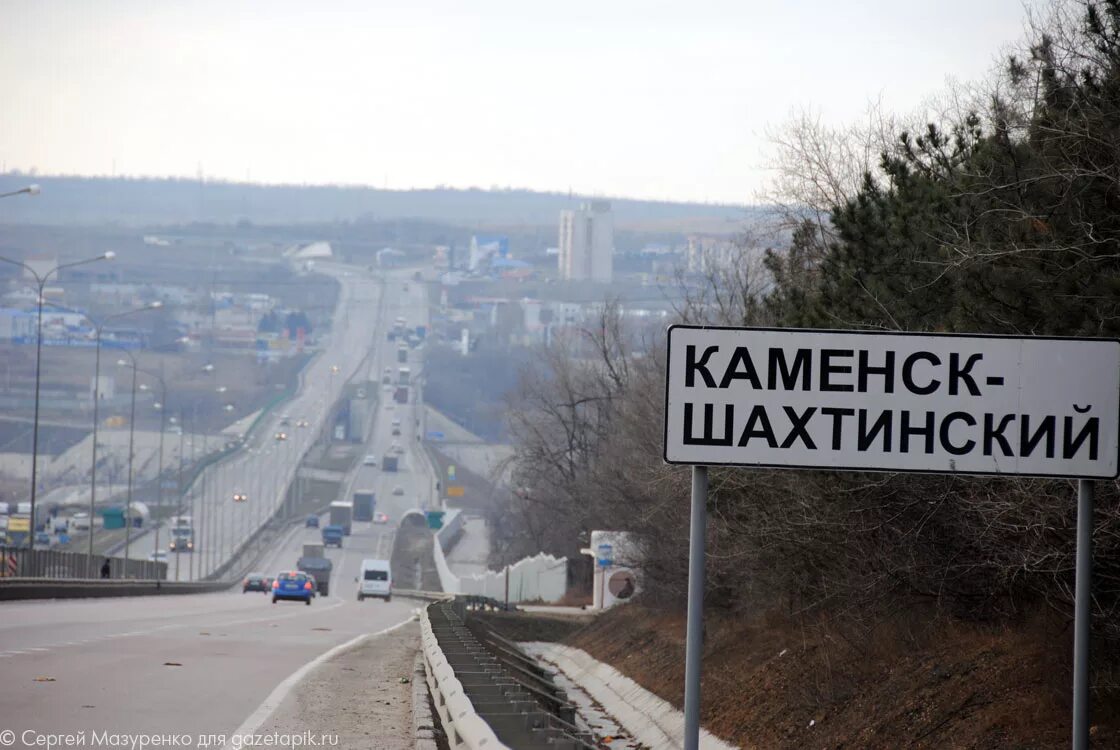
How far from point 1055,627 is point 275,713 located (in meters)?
7.04

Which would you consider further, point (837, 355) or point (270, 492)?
point (270, 492)

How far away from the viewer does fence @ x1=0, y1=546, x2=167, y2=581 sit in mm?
41750

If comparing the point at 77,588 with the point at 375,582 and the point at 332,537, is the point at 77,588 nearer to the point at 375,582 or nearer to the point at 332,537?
the point at 375,582

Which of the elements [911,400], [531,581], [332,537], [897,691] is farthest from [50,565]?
[332,537]

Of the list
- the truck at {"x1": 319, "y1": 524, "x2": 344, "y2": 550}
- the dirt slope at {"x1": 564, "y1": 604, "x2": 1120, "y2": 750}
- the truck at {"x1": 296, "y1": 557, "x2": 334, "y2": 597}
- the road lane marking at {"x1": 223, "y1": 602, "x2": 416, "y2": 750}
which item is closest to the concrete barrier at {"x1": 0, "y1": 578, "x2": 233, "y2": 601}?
the road lane marking at {"x1": 223, "y1": 602, "x2": 416, "y2": 750}

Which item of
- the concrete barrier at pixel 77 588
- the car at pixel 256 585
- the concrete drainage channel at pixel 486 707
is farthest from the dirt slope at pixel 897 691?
the car at pixel 256 585

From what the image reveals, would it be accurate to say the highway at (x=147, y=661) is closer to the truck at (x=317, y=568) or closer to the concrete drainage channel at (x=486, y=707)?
the concrete drainage channel at (x=486, y=707)

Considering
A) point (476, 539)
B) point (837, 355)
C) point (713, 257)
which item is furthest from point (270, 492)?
point (837, 355)

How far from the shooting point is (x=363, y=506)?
150500 mm

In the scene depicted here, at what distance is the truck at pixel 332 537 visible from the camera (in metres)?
131

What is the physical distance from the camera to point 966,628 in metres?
14.1

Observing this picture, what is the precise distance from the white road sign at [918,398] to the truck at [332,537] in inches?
4956

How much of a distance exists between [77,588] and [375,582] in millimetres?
33975

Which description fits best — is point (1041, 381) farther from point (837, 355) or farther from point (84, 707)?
point (84, 707)
